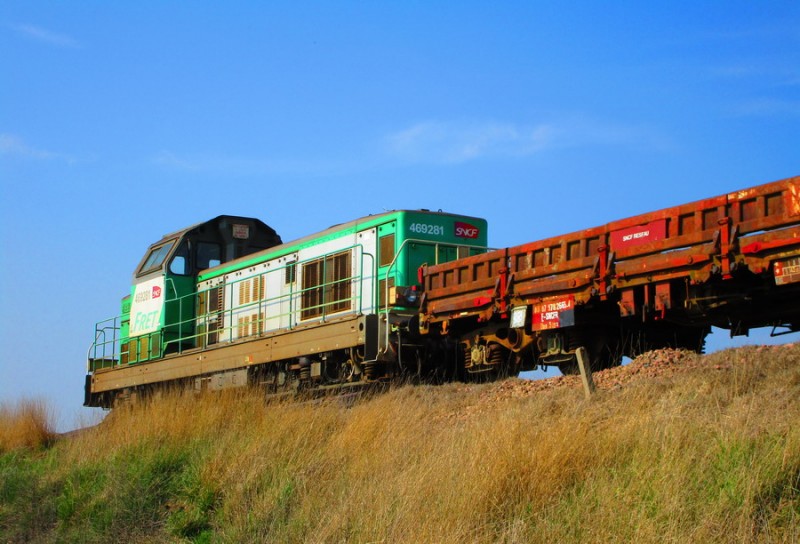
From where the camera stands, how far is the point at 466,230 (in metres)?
14.6

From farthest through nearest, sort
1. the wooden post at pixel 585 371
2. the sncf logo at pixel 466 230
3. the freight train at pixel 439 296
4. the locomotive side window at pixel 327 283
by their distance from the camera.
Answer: the locomotive side window at pixel 327 283, the sncf logo at pixel 466 230, the freight train at pixel 439 296, the wooden post at pixel 585 371

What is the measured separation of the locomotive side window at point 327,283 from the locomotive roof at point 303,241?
459 mm

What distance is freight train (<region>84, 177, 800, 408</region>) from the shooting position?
31.8 feet

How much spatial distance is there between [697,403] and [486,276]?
5.09 m

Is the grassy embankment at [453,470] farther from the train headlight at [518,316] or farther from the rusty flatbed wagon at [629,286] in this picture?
the train headlight at [518,316]

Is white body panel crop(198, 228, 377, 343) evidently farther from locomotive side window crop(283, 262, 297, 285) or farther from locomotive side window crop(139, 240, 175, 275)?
locomotive side window crop(139, 240, 175, 275)

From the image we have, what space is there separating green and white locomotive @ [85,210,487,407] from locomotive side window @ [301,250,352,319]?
25 millimetres

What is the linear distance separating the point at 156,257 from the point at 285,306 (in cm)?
452

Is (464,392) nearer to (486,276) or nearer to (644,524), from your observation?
(486,276)

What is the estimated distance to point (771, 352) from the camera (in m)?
9.05

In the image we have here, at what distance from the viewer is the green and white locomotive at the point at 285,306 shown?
13.6 metres

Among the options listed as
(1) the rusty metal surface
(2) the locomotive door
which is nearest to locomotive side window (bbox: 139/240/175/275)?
(2) the locomotive door

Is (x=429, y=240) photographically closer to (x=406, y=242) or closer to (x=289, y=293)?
(x=406, y=242)

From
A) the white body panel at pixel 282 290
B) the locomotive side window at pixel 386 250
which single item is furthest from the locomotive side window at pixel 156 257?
the locomotive side window at pixel 386 250
